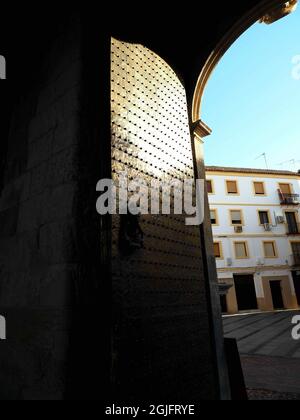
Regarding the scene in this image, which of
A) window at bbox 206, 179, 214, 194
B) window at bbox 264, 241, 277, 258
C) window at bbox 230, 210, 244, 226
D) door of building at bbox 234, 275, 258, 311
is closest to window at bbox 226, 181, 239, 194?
window at bbox 206, 179, 214, 194

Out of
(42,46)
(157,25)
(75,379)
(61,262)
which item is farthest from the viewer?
(157,25)

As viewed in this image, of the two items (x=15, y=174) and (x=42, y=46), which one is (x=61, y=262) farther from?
(x=42, y=46)

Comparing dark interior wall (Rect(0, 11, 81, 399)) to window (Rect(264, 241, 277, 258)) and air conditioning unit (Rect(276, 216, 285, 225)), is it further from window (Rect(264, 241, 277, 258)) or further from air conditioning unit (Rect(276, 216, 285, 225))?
air conditioning unit (Rect(276, 216, 285, 225))

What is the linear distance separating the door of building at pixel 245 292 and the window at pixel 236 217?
4027mm

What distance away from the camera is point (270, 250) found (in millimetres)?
19781

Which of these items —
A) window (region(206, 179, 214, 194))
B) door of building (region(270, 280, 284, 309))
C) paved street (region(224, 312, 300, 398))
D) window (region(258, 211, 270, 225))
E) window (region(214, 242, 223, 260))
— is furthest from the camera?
window (region(258, 211, 270, 225))

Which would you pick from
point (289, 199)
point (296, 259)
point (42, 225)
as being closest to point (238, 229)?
point (296, 259)

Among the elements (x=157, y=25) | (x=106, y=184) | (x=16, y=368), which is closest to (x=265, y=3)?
(x=157, y=25)

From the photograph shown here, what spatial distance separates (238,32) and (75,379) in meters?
3.39

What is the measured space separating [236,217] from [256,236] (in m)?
2.06

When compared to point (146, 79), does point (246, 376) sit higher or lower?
lower

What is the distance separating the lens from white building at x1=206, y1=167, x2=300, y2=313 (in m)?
18.5

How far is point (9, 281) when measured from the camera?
1838 mm

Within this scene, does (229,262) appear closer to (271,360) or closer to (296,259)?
(296,259)
